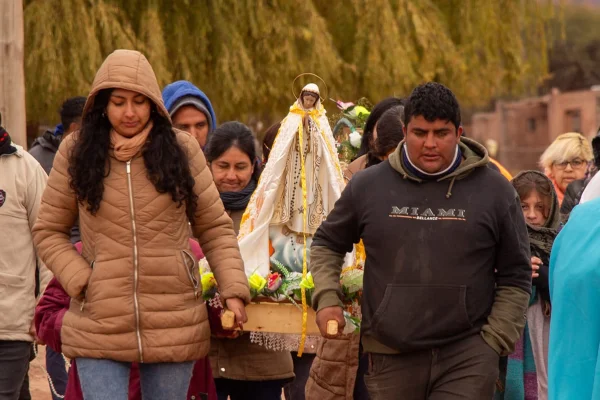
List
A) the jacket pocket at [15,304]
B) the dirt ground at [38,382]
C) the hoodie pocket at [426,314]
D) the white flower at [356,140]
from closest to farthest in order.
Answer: the hoodie pocket at [426,314] < the jacket pocket at [15,304] < the white flower at [356,140] < the dirt ground at [38,382]

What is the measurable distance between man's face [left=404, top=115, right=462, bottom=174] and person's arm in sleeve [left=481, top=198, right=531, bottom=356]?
344 mm

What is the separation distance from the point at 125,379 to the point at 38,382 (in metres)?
6.20

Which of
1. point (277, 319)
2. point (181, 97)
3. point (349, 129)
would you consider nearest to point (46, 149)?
point (181, 97)

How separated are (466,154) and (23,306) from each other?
256 centimetres

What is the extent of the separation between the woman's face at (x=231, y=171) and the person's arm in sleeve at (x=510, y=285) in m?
1.83

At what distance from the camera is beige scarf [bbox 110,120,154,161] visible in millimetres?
5090

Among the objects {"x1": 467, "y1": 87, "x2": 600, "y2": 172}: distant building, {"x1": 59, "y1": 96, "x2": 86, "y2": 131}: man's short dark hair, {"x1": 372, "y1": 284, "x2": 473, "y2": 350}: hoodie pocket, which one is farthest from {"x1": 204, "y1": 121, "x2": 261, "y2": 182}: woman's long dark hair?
{"x1": 467, "y1": 87, "x2": 600, "y2": 172}: distant building

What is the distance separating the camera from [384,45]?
15297 millimetres

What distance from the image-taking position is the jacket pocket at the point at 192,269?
507cm

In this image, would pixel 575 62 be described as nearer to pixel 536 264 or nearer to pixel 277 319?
pixel 536 264

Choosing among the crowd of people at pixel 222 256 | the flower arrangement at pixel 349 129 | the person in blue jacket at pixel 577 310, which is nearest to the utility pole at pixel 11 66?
the flower arrangement at pixel 349 129

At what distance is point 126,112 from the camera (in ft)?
16.9

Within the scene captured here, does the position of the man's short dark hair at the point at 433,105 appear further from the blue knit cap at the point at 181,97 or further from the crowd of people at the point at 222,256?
the blue knit cap at the point at 181,97

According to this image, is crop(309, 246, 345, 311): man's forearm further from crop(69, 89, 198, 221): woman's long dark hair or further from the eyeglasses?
the eyeglasses
